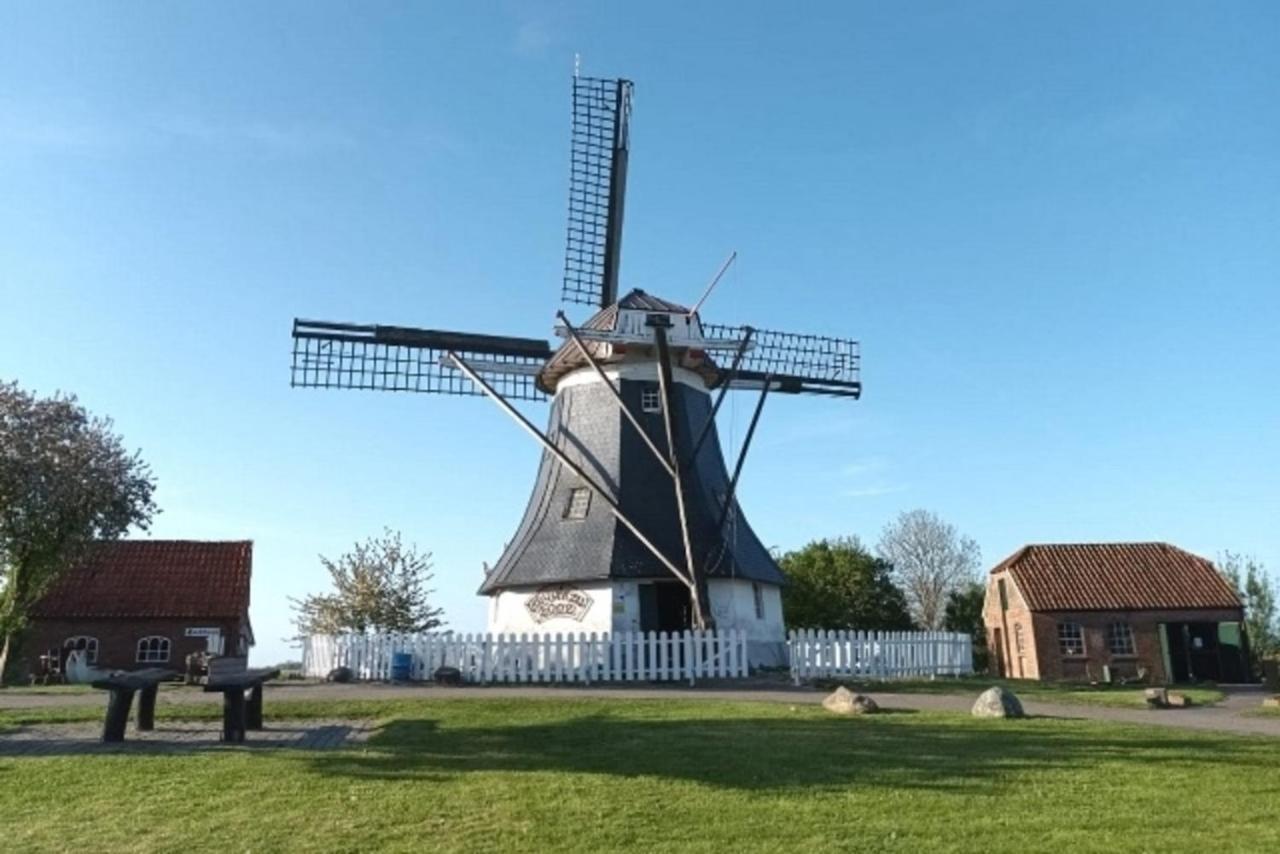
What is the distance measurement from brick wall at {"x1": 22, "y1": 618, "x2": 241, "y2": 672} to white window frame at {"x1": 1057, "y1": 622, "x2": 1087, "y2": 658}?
26227 mm

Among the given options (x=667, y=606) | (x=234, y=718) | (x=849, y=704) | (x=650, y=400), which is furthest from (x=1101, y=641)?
(x=234, y=718)

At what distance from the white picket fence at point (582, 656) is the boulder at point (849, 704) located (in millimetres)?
5868

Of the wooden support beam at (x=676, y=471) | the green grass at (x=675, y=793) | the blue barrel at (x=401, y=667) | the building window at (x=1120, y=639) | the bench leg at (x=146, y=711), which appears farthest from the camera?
the building window at (x=1120, y=639)

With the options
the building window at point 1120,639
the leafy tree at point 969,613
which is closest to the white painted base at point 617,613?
the building window at point 1120,639

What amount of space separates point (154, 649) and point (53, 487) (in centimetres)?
1679

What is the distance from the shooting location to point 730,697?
16.4 meters

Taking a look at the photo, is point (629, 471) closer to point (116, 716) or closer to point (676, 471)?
point (676, 471)

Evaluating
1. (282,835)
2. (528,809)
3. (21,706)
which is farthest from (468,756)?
(21,706)

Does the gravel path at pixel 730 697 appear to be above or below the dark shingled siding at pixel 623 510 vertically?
below

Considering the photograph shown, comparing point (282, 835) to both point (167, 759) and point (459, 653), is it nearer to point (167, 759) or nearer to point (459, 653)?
point (167, 759)

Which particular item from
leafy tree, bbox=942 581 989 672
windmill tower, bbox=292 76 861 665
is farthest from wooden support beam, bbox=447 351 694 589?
leafy tree, bbox=942 581 989 672

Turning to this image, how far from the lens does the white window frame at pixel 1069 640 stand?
33219 mm

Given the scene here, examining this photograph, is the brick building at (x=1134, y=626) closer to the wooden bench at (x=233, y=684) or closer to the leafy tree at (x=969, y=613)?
the leafy tree at (x=969, y=613)

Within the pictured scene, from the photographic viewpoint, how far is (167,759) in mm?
9234
